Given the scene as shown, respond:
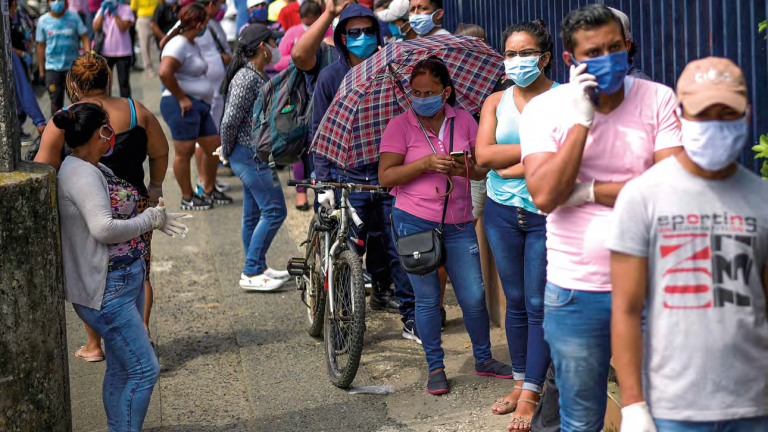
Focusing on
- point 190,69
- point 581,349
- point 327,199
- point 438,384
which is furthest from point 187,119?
point 581,349

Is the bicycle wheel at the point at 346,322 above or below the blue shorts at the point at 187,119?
below

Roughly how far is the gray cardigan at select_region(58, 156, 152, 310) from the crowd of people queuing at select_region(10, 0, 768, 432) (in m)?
0.01

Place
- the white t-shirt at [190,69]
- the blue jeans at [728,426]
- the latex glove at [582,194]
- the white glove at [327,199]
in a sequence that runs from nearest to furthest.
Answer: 1. the blue jeans at [728,426]
2. the latex glove at [582,194]
3. the white glove at [327,199]
4. the white t-shirt at [190,69]

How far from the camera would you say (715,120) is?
2.62 m

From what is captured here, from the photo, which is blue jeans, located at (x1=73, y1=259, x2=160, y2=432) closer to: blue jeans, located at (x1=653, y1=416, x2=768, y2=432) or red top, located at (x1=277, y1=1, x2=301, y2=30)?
blue jeans, located at (x1=653, y1=416, x2=768, y2=432)

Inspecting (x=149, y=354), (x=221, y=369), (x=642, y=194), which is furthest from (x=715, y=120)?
(x=221, y=369)

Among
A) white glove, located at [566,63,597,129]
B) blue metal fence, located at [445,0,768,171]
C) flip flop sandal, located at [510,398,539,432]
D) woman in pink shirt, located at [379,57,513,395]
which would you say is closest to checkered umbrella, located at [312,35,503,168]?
woman in pink shirt, located at [379,57,513,395]

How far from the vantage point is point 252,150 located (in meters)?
7.46

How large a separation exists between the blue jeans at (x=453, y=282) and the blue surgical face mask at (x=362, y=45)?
1.32 metres

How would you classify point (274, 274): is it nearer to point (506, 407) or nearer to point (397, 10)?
point (397, 10)

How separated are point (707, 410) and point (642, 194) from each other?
24.3 inches

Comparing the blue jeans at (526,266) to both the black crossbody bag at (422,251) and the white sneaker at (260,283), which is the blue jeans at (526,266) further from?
the white sneaker at (260,283)

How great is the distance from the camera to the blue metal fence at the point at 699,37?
3.92 m

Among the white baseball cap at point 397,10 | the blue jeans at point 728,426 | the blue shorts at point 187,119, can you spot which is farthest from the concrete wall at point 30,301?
the blue shorts at point 187,119
